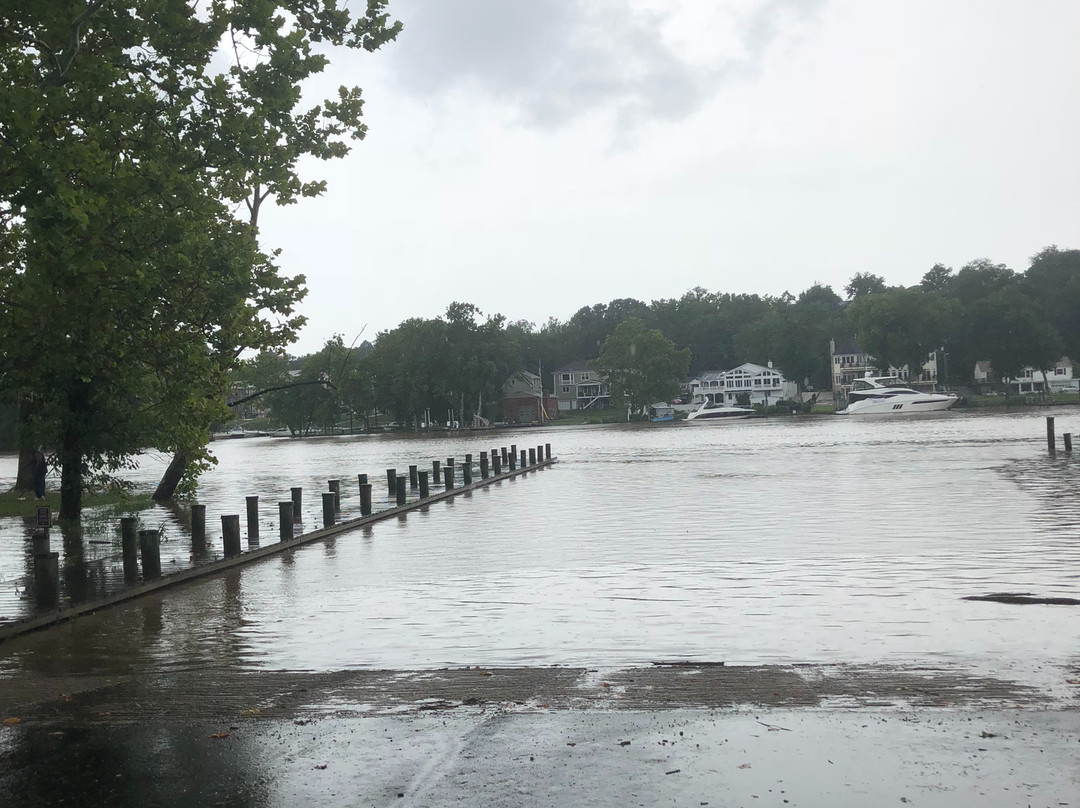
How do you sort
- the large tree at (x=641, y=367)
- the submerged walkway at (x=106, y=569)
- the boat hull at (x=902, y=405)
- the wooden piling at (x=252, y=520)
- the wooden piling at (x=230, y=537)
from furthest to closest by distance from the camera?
the large tree at (x=641, y=367) → the boat hull at (x=902, y=405) → the wooden piling at (x=252, y=520) → the wooden piling at (x=230, y=537) → the submerged walkway at (x=106, y=569)

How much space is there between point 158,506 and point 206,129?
15963 millimetres

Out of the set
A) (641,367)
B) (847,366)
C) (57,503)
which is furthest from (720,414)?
(57,503)

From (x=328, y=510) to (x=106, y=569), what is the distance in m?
6.87

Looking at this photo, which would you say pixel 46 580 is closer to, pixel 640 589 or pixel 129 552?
pixel 129 552

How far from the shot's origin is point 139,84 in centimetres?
1798

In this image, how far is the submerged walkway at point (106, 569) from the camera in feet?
41.3

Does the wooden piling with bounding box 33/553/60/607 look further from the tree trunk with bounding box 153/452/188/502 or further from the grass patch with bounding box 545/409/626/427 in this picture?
the grass patch with bounding box 545/409/626/427

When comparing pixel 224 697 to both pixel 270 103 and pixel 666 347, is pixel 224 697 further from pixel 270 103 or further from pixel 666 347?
pixel 666 347

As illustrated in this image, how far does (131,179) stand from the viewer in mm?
15039

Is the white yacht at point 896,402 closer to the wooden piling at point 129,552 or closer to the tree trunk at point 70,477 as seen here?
the tree trunk at point 70,477

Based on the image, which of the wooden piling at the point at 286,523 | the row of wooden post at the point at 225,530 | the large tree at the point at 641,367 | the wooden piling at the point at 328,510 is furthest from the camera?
the large tree at the point at 641,367

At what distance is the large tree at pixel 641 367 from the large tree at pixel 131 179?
422 feet

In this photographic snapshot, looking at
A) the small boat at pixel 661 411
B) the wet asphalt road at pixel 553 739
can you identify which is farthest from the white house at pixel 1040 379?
the wet asphalt road at pixel 553 739

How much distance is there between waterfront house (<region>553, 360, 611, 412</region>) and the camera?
180 meters
